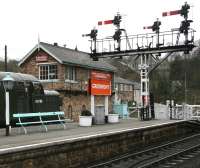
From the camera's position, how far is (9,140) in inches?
562

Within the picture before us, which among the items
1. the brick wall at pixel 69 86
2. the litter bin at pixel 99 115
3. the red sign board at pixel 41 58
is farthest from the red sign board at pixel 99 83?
the red sign board at pixel 41 58

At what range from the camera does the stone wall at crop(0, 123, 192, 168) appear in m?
11.4

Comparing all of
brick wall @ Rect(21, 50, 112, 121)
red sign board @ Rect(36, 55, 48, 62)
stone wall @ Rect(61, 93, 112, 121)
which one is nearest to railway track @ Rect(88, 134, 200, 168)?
stone wall @ Rect(61, 93, 112, 121)

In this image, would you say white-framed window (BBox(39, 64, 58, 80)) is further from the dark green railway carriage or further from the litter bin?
the dark green railway carriage

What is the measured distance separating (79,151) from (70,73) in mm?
17845

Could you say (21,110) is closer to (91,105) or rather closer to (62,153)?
(62,153)

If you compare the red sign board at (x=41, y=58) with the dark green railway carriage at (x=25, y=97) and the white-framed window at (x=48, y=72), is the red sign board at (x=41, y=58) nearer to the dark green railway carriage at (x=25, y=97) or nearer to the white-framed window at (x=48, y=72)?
the white-framed window at (x=48, y=72)

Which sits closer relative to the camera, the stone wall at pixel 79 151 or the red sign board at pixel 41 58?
the stone wall at pixel 79 151

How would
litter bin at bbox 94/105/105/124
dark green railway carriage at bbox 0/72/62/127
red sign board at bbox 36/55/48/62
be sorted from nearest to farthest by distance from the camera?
1. dark green railway carriage at bbox 0/72/62/127
2. litter bin at bbox 94/105/105/124
3. red sign board at bbox 36/55/48/62

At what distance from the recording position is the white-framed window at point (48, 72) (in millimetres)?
31219

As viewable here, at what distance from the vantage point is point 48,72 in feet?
104

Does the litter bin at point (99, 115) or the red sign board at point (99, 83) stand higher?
the red sign board at point (99, 83)

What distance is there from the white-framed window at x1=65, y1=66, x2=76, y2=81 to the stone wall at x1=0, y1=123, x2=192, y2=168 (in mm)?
11379

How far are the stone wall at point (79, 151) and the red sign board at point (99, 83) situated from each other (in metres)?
6.90
